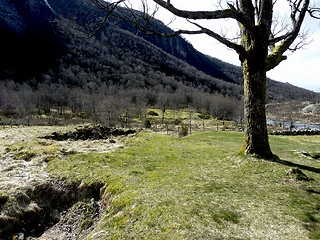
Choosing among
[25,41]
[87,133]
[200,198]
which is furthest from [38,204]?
[25,41]

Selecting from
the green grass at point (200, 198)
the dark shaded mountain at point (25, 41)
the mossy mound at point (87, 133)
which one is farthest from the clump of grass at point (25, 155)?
the dark shaded mountain at point (25, 41)

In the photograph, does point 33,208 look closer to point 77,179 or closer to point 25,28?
point 77,179

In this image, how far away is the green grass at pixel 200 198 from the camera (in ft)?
10.8

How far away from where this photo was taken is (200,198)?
14.8ft

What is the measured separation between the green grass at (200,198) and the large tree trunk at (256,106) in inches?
28.9

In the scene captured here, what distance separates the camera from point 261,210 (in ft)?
13.6

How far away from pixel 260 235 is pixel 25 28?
8421 inches

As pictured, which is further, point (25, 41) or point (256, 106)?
point (25, 41)

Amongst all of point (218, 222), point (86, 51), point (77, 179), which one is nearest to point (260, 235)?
point (218, 222)

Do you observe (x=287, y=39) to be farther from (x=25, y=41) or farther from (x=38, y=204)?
(x=25, y=41)

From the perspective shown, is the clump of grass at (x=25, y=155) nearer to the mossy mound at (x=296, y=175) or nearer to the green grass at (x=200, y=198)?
the green grass at (x=200, y=198)

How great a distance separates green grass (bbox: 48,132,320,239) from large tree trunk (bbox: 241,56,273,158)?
733 mm

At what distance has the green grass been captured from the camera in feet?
10.8

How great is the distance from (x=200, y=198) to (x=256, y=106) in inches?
214
